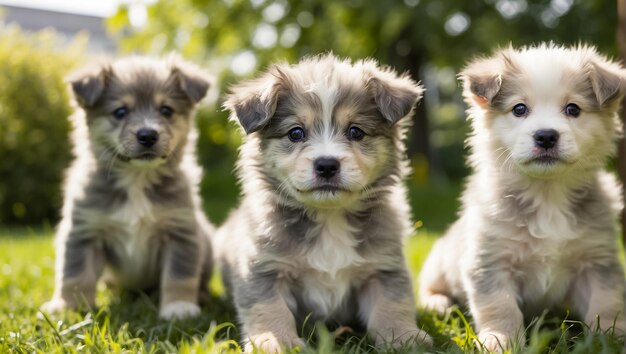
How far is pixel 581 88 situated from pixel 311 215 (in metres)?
1.63

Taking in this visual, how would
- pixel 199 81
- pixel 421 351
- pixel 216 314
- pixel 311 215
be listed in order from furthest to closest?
pixel 199 81, pixel 216 314, pixel 311 215, pixel 421 351

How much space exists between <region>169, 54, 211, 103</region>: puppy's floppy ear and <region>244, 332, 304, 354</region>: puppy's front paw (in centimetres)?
212

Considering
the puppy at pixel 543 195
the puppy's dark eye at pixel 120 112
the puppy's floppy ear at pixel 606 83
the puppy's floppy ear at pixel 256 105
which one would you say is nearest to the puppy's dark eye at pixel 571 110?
the puppy at pixel 543 195

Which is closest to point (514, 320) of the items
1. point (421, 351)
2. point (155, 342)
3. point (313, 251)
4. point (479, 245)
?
point (479, 245)

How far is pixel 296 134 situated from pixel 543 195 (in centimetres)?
143

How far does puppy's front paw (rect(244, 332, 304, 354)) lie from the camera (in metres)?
3.44

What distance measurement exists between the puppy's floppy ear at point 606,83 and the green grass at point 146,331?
1.21 meters

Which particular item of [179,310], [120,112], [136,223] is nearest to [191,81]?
[120,112]

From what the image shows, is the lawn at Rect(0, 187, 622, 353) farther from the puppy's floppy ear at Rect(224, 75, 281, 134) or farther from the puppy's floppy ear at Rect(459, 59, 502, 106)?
the puppy's floppy ear at Rect(459, 59, 502, 106)

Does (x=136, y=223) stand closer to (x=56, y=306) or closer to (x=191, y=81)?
(x=56, y=306)

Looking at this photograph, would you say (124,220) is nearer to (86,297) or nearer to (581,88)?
(86,297)

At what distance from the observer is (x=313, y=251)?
3.95m

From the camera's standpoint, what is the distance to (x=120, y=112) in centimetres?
508

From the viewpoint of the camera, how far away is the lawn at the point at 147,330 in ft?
11.2
